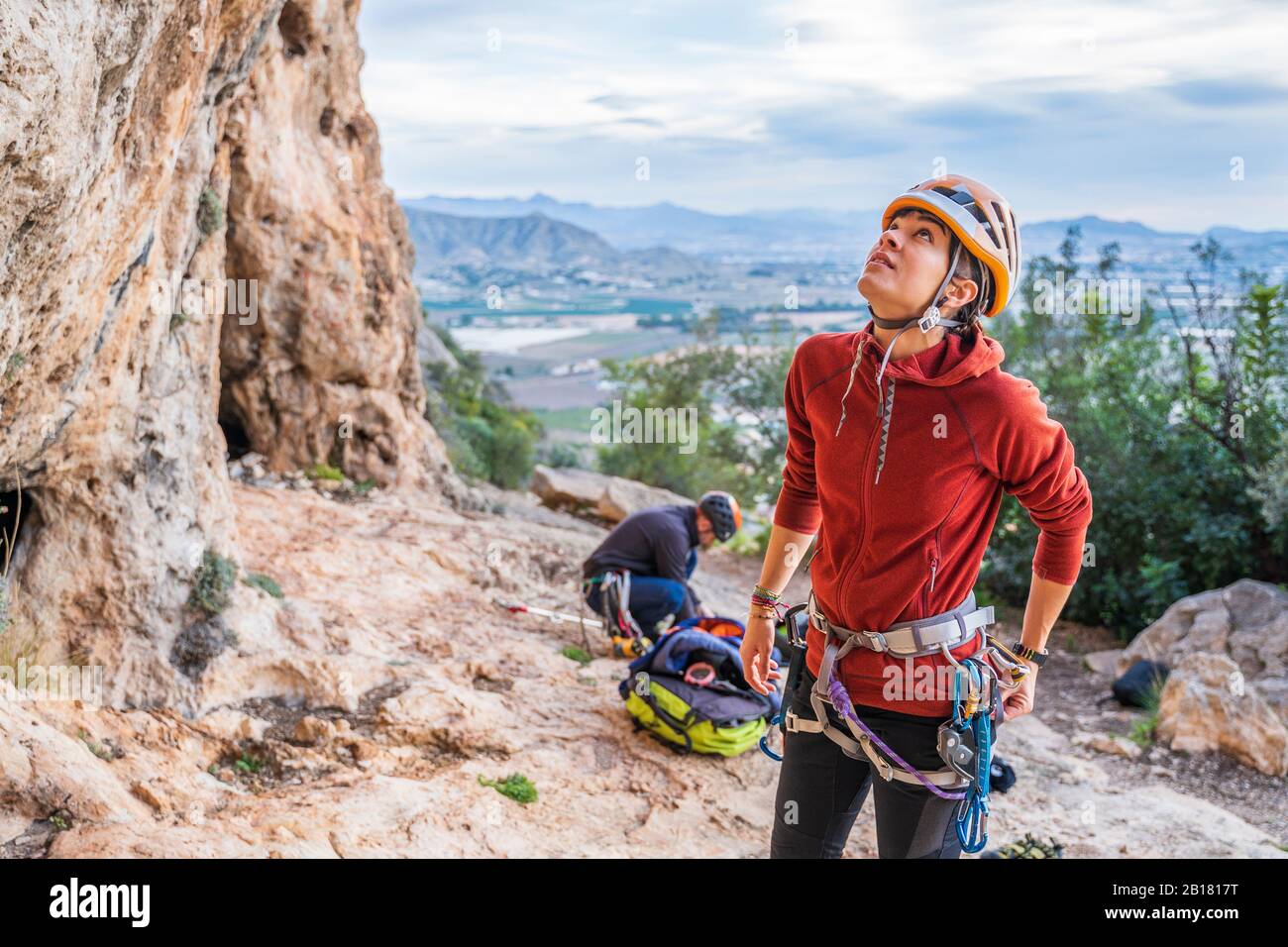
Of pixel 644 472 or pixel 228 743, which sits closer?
pixel 228 743

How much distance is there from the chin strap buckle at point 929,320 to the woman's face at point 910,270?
50mm

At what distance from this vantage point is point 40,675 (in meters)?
4.78

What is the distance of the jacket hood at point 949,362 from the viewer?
2.51 meters

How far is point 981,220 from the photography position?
2.56 m

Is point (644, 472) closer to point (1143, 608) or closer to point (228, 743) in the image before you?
point (1143, 608)

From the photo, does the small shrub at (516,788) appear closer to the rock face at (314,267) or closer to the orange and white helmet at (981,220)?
the orange and white helmet at (981,220)

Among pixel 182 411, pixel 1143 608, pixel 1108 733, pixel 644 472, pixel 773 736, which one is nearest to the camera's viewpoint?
pixel 773 736

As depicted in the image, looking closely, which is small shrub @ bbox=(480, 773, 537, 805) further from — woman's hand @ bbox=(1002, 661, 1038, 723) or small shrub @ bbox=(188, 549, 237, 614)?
woman's hand @ bbox=(1002, 661, 1038, 723)

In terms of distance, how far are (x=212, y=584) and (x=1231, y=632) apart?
950cm

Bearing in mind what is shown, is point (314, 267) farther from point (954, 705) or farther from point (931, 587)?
point (954, 705)

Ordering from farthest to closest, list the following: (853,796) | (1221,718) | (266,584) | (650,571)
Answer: (1221,718), (650,571), (266,584), (853,796)

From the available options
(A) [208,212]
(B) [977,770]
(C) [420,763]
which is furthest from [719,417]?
(B) [977,770]
